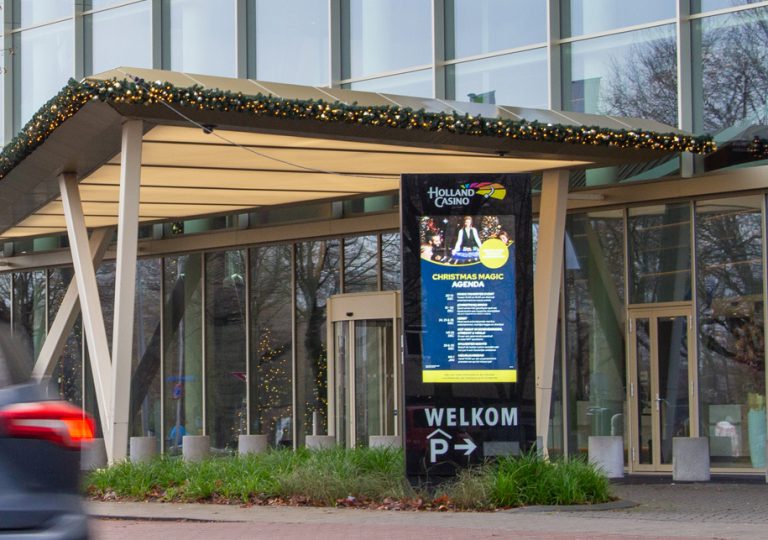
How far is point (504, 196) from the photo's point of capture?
15.1 m

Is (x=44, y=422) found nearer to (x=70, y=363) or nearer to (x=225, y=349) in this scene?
(x=225, y=349)

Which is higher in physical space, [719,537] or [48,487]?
[48,487]

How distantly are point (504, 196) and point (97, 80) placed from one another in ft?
16.7

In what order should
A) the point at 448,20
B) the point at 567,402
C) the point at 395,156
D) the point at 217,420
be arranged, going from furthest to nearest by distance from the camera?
the point at 217,420, the point at 448,20, the point at 567,402, the point at 395,156

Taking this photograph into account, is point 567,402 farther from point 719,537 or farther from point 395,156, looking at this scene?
point 719,537

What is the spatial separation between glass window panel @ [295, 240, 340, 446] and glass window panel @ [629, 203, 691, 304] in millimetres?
6385

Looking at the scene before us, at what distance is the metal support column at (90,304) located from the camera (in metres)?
17.7

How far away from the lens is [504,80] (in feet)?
76.6

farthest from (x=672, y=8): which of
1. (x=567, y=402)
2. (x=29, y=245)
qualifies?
(x=29, y=245)

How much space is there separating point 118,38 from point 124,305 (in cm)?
1398

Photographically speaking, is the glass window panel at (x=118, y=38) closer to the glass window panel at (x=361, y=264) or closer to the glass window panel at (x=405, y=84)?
the glass window panel at (x=405, y=84)

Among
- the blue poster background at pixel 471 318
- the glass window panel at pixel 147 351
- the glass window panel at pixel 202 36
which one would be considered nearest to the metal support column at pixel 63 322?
the glass window panel at pixel 147 351

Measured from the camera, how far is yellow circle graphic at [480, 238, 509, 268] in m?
15.0

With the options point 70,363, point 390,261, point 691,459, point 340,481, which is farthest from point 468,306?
point 70,363
